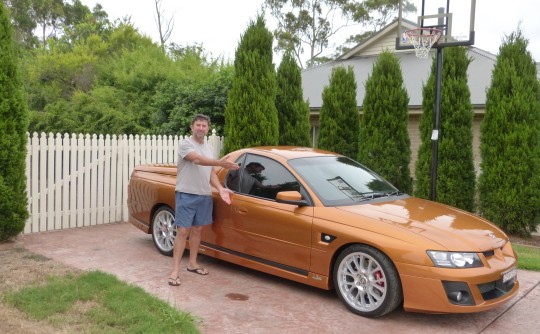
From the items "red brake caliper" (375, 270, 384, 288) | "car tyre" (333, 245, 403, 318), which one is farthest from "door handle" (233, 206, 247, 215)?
"red brake caliper" (375, 270, 384, 288)

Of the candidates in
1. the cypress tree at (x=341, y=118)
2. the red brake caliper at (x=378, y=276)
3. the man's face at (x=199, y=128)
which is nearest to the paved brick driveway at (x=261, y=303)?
the red brake caliper at (x=378, y=276)

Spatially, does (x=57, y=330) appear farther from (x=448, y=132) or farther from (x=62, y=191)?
(x=448, y=132)

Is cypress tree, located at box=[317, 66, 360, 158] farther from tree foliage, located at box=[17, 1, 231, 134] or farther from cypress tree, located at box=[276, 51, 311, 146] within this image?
tree foliage, located at box=[17, 1, 231, 134]

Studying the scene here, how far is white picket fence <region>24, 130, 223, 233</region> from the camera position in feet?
25.8

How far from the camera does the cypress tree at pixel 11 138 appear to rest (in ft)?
22.2

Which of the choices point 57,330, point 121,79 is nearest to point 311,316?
point 57,330

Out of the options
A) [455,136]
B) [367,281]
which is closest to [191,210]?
[367,281]

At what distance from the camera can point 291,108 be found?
443 inches

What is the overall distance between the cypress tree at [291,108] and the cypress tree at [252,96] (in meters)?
1.00

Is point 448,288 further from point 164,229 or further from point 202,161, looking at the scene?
point 164,229

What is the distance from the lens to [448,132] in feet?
30.9

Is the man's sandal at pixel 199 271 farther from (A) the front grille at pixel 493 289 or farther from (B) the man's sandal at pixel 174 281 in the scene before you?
(A) the front grille at pixel 493 289

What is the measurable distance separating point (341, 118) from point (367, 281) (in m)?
6.75

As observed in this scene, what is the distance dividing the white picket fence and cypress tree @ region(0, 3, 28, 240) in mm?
692
